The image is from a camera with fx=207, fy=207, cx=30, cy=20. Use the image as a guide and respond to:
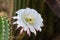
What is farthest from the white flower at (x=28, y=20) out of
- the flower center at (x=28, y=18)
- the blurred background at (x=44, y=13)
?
the blurred background at (x=44, y=13)

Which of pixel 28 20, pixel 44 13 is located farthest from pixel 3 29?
pixel 44 13

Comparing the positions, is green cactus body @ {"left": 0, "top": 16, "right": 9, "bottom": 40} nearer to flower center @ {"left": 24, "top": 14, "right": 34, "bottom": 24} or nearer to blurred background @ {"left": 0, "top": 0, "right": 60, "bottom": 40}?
flower center @ {"left": 24, "top": 14, "right": 34, "bottom": 24}

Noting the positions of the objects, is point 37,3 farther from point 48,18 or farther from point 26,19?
point 26,19

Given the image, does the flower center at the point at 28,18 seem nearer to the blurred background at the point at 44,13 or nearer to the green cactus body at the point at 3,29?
the green cactus body at the point at 3,29

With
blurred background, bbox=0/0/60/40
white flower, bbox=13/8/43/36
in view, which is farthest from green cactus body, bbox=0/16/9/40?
blurred background, bbox=0/0/60/40

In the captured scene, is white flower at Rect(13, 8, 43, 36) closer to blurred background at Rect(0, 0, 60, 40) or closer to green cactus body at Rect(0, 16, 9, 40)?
green cactus body at Rect(0, 16, 9, 40)

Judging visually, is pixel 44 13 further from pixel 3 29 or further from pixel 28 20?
pixel 3 29

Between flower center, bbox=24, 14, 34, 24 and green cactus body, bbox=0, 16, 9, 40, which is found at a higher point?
flower center, bbox=24, 14, 34, 24

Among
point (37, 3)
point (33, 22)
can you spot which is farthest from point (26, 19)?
point (37, 3)

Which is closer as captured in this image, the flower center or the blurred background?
the flower center
